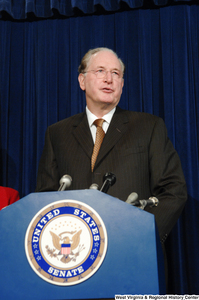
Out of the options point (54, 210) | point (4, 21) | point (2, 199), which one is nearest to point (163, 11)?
point (4, 21)

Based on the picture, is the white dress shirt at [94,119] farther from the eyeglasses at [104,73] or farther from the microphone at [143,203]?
the microphone at [143,203]

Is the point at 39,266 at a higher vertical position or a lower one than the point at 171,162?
lower

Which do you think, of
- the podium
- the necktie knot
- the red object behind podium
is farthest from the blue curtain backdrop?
the podium

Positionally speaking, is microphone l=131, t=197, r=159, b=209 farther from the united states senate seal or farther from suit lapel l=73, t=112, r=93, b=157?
suit lapel l=73, t=112, r=93, b=157

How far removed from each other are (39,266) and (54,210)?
0.48 feet

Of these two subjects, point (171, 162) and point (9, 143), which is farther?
point (9, 143)

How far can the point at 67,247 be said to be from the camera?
34.9 inches

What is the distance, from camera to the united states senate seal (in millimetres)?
871

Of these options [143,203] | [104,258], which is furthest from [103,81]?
[104,258]

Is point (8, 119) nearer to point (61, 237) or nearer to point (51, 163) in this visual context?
point (51, 163)

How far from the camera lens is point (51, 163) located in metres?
1.74

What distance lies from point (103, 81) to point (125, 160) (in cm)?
49

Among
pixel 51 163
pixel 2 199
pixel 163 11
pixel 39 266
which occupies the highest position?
pixel 163 11

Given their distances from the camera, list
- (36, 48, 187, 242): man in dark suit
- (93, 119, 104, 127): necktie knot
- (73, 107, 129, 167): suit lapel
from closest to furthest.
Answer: (36, 48, 187, 242): man in dark suit → (73, 107, 129, 167): suit lapel → (93, 119, 104, 127): necktie knot
